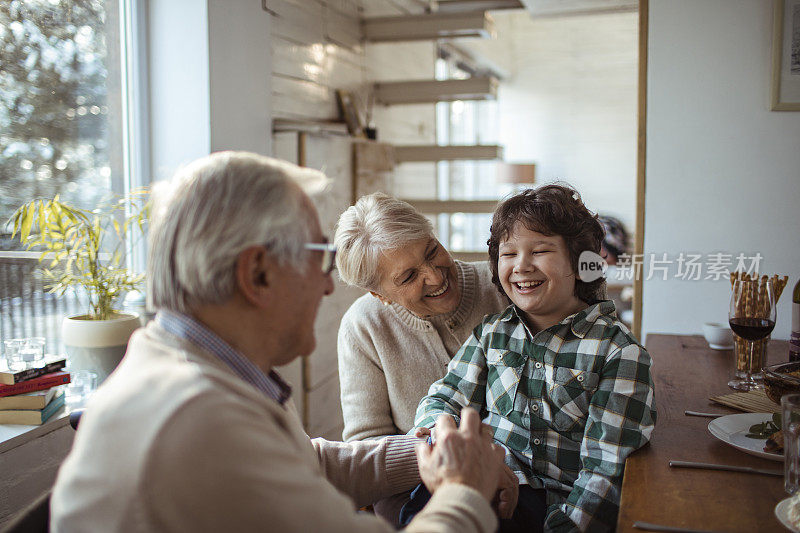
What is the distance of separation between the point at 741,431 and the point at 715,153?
1689 mm

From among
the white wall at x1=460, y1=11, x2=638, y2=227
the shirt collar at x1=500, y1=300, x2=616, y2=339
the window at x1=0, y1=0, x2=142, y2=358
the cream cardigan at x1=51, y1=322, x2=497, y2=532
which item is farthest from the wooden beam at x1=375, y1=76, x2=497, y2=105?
the white wall at x1=460, y1=11, x2=638, y2=227

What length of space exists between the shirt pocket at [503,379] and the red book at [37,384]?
1.28 meters

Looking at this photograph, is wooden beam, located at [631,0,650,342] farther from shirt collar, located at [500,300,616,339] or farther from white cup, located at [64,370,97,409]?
white cup, located at [64,370,97,409]

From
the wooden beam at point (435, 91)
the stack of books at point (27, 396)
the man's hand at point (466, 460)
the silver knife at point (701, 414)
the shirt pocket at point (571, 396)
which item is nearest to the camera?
the man's hand at point (466, 460)

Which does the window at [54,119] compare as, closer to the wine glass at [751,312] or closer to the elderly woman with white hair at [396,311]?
the elderly woman with white hair at [396,311]

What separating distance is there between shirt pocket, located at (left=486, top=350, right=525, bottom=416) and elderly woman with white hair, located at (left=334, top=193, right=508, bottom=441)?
324 millimetres

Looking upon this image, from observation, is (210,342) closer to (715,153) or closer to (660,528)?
(660,528)

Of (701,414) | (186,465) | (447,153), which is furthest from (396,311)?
(447,153)

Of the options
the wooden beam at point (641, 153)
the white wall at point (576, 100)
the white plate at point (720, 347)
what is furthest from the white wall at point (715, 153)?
the white wall at point (576, 100)

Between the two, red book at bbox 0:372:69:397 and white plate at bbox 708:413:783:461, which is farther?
red book at bbox 0:372:69:397

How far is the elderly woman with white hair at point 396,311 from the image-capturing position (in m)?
1.92

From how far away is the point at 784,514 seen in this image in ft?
3.37

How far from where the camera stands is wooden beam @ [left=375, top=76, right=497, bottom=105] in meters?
3.93

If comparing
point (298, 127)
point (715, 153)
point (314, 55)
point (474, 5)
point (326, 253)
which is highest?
point (474, 5)
